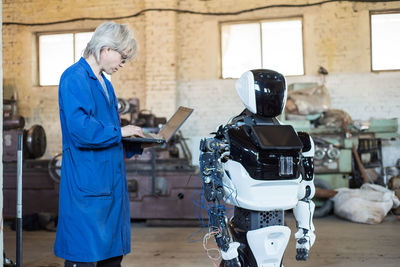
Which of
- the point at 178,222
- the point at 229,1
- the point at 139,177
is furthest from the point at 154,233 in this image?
the point at 229,1

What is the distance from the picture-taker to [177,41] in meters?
6.69

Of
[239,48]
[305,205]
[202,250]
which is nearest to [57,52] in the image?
[239,48]

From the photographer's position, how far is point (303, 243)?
A: 1.99m

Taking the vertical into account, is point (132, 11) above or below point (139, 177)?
above

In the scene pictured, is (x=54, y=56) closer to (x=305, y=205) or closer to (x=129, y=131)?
(x=129, y=131)

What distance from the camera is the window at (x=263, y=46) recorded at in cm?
643

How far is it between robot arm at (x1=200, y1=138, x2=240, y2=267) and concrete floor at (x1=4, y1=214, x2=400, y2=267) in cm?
139

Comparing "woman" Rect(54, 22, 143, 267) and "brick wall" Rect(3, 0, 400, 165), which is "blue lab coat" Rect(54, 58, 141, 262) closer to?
"woman" Rect(54, 22, 143, 267)

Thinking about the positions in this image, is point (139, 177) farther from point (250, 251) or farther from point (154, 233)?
point (250, 251)

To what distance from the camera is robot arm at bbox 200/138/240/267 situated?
6.08 feet

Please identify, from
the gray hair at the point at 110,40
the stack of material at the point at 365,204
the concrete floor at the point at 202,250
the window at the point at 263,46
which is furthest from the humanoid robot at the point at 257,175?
the window at the point at 263,46

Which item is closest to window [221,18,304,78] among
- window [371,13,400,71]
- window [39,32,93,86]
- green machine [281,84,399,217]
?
window [371,13,400,71]

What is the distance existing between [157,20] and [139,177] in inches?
116

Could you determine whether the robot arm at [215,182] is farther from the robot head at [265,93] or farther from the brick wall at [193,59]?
the brick wall at [193,59]
